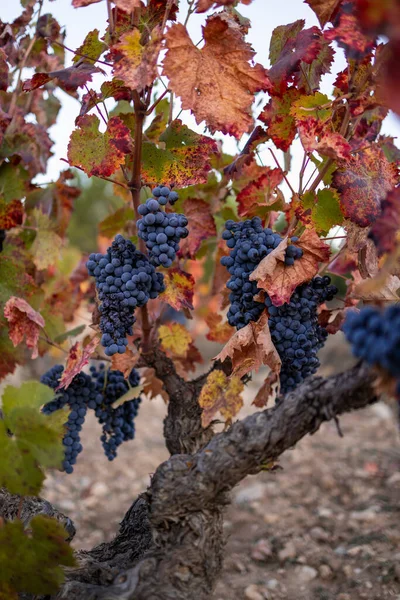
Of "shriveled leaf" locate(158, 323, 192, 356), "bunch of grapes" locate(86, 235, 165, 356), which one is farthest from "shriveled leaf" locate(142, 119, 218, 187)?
"shriveled leaf" locate(158, 323, 192, 356)

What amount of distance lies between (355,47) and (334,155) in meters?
0.25

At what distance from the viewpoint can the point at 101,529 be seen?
109 inches

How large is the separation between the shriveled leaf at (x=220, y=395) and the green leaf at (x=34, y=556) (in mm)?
505

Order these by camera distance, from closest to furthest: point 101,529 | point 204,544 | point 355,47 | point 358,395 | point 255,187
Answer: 1. point 358,395
2. point 355,47
3. point 204,544
4. point 255,187
5. point 101,529

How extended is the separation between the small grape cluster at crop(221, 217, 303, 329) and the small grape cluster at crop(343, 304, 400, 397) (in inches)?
21.7

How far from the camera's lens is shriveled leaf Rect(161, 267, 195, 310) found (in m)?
1.68

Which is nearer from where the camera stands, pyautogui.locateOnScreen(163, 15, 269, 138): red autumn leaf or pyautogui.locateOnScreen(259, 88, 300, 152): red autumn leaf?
pyautogui.locateOnScreen(163, 15, 269, 138): red autumn leaf

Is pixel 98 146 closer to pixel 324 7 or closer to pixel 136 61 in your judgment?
pixel 136 61

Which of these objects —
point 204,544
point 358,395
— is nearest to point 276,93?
point 358,395

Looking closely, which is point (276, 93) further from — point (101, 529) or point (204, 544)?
point (101, 529)

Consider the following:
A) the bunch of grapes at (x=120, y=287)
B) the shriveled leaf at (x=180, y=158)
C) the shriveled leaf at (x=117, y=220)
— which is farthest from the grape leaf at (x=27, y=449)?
the shriveled leaf at (x=117, y=220)

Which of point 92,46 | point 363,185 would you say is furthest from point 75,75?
point 363,185

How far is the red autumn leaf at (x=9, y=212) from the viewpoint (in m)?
2.02

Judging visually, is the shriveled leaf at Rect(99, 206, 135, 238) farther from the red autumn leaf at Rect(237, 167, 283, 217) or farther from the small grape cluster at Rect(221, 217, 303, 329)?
the small grape cluster at Rect(221, 217, 303, 329)
